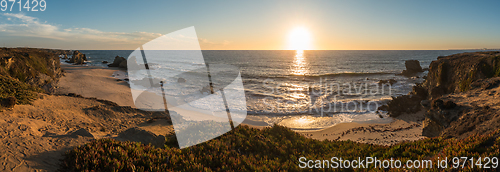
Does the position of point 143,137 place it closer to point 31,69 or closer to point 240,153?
point 240,153

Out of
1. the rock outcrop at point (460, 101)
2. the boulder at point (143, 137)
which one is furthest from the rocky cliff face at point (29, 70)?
the rock outcrop at point (460, 101)

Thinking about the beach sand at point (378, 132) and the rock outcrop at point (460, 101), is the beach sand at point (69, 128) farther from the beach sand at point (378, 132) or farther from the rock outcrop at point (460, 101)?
the rock outcrop at point (460, 101)

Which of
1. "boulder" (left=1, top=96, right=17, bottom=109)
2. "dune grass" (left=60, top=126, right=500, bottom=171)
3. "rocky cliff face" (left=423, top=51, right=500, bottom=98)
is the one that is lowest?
"dune grass" (left=60, top=126, right=500, bottom=171)

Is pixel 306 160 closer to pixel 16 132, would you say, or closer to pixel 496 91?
pixel 16 132

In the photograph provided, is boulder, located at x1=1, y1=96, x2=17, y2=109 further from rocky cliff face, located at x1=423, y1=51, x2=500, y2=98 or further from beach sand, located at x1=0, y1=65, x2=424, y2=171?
rocky cliff face, located at x1=423, y1=51, x2=500, y2=98

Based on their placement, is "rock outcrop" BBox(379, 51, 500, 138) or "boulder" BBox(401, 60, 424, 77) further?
"boulder" BBox(401, 60, 424, 77)

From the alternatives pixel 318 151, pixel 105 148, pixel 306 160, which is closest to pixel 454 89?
pixel 318 151

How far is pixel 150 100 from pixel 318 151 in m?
17.3

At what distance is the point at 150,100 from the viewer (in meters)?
19.5

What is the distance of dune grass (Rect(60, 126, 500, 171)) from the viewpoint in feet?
14.9

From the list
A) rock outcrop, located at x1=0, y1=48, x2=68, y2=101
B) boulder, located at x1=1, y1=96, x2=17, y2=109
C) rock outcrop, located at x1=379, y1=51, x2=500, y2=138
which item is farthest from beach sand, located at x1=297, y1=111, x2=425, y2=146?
rock outcrop, located at x1=0, y1=48, x2=68, y2=101

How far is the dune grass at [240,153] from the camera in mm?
4547

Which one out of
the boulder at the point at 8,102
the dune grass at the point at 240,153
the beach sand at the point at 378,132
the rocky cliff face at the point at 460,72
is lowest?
the beach sand at the point at 378,132

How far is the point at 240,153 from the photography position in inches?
246
